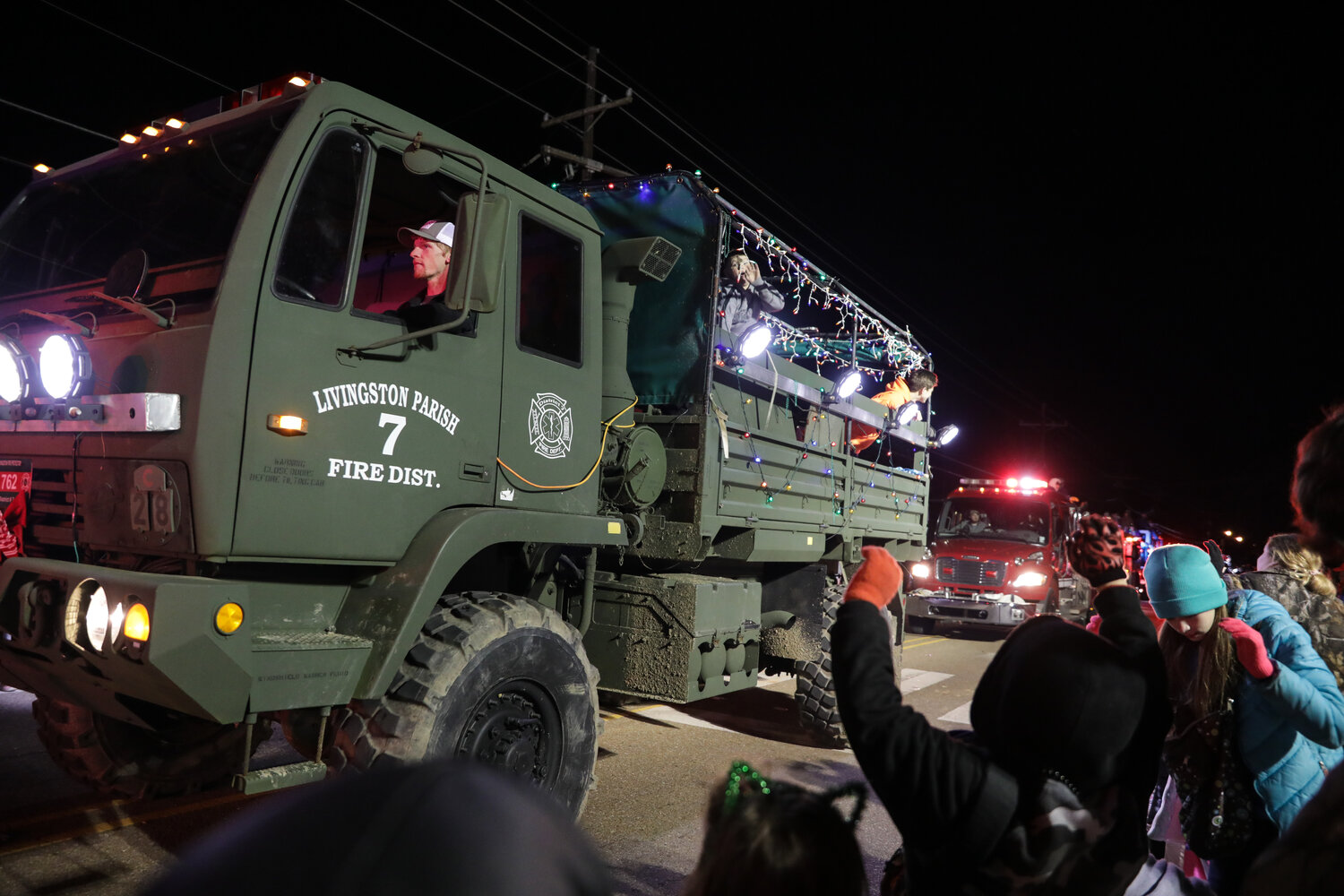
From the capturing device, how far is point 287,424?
10.7 feet

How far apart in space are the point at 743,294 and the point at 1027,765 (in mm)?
4729

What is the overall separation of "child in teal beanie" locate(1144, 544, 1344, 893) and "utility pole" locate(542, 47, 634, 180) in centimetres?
1556

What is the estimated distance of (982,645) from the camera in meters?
15.1

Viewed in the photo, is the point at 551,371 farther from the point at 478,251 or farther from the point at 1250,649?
the point at 1250,649

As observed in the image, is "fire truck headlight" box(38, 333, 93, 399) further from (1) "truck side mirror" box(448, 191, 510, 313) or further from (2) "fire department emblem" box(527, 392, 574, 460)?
(2) "fire department emblem" box(527, 392, 574, 460)

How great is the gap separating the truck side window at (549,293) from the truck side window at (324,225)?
92 centimetres

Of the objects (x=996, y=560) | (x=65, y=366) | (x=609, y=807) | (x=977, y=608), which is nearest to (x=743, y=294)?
(x=609, y=807)

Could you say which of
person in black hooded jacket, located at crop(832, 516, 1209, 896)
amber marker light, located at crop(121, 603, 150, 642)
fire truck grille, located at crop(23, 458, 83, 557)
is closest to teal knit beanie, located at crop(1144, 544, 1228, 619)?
person in black hooded jacket, located at crop(832, 516, 1209, 896)

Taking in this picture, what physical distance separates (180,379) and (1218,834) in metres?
3.73

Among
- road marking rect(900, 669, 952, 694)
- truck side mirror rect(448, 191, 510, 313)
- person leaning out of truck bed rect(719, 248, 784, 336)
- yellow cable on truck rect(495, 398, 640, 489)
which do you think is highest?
person leaning out of truck bed rect(719, 248, 784, 336)

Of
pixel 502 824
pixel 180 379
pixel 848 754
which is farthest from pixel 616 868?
pixel 502 824

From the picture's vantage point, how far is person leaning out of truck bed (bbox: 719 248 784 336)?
601 centimetres

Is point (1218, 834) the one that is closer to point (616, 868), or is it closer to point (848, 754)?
point (616, 868)

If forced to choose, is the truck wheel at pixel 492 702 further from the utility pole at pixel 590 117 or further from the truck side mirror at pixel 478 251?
the utility pole at pixel 590 117
